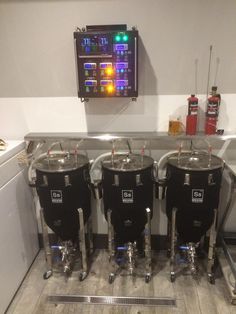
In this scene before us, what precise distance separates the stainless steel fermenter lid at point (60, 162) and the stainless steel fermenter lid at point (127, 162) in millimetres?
177

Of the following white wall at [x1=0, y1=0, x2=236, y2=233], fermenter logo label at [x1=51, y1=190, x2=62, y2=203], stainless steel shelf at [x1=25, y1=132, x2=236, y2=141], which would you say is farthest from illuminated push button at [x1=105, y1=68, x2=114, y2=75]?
fermenter logo label at [x1=51, y1=190, x2=62, y2=203]

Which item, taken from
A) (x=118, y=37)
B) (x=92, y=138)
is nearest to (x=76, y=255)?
(x=92, y=138)

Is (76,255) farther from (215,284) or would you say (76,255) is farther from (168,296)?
(215,284)

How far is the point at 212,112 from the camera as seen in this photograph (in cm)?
198

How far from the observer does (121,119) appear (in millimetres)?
2162

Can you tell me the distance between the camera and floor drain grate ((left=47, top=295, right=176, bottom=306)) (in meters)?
1.95

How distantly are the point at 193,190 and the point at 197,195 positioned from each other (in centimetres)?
4

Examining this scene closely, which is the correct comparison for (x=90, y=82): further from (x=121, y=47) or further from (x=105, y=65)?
(x=121, y=47)

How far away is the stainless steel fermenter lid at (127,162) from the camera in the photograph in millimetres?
1880

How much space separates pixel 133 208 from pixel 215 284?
2.82ft

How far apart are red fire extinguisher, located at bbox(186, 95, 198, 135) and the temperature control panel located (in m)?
0.39

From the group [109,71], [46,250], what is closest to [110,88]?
[109,71]

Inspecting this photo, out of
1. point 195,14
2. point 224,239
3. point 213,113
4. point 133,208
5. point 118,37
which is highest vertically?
point 195,14

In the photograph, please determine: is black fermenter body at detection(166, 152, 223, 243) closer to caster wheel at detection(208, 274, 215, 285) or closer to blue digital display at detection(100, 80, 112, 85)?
caster wheel at detection(208, 274, 215, 285)
